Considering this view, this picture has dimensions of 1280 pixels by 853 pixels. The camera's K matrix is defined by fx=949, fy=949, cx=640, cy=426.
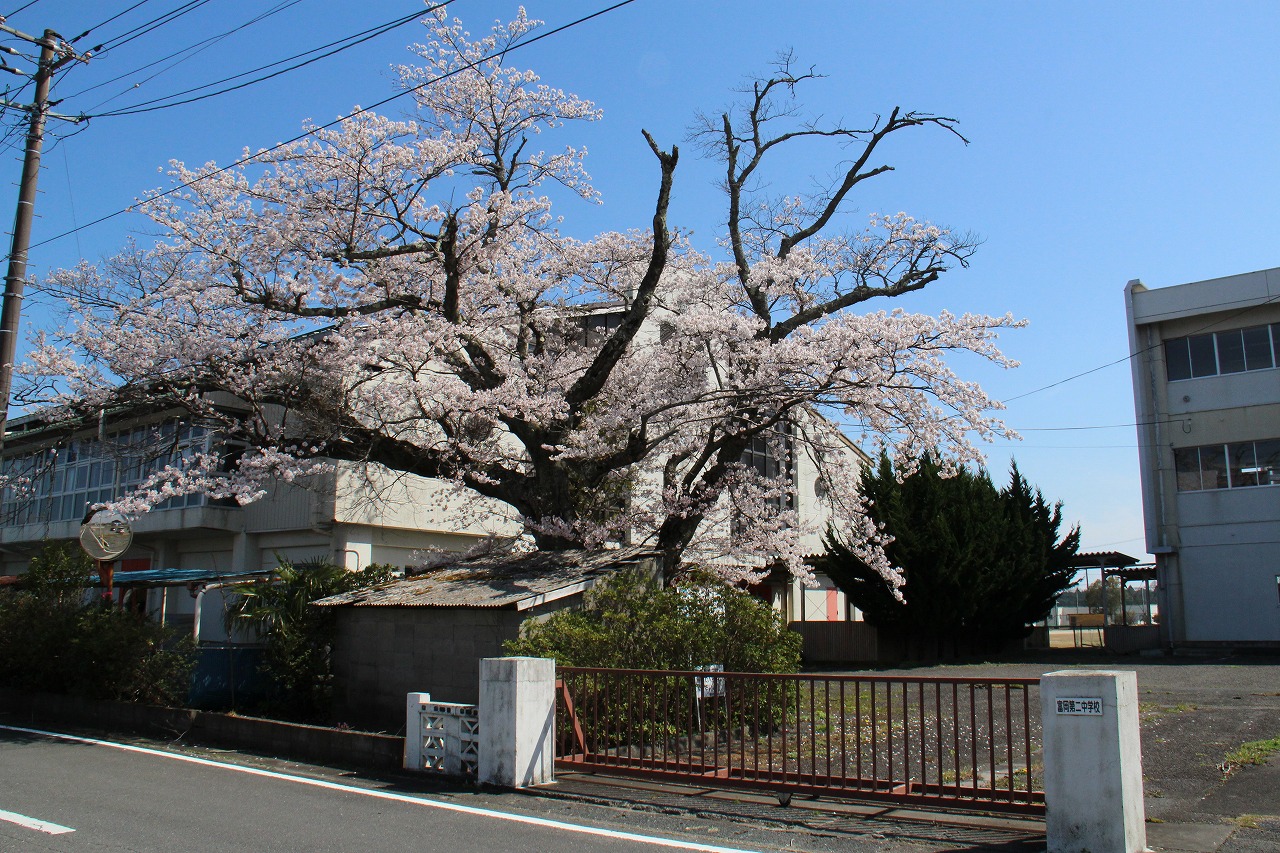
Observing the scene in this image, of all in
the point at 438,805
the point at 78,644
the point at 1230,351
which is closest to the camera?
the point at 438,805

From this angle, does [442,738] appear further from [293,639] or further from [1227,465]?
[1227,465]

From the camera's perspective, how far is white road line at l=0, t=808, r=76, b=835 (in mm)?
7551

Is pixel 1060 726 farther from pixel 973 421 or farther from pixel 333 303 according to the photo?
pixel 333 303

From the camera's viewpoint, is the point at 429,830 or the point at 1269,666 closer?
the point at 429,830

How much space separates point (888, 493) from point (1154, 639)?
10.7 meters

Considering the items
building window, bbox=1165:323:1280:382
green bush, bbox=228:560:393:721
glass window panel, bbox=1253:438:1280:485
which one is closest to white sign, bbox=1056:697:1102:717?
green bush, bbox=228:560:393:721

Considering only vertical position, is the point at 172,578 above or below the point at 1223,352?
below

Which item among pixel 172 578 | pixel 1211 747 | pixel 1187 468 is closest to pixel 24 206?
pixel 172 578

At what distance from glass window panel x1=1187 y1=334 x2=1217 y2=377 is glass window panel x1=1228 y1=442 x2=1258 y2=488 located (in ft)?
8.16

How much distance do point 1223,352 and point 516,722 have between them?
29.4 m

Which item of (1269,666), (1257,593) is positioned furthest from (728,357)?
(1257,593)

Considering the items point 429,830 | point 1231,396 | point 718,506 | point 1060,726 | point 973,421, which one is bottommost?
point 429,830

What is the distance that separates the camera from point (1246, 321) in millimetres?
29969

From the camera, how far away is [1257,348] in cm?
2983
